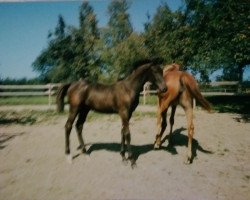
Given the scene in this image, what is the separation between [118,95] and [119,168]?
5.34 feet

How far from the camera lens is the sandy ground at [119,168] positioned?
5.51 meters

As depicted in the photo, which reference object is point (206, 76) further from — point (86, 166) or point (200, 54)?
point (86, 166)

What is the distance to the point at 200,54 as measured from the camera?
18.1 m

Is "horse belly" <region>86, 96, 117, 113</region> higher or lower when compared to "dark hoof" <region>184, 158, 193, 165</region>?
higher

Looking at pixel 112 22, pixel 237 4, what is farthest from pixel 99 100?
pixel 112 22

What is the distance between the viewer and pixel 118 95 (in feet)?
24.1

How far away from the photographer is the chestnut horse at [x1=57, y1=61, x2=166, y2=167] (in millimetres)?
7172

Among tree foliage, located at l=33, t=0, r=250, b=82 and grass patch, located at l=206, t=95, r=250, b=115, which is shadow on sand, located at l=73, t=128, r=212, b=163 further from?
grass patch, located at l=206, t=95, r=250, b=115

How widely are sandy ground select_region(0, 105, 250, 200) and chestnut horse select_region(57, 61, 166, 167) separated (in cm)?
58

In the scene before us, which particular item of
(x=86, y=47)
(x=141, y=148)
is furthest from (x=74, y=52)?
(x=141, y=148)

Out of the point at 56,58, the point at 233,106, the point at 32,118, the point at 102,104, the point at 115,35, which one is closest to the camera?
the point at 102,104

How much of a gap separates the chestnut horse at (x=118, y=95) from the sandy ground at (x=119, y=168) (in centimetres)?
58

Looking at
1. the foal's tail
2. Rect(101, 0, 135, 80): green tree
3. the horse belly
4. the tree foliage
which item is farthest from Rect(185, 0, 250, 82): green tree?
Rect(101, 0, 135, 80): green tree

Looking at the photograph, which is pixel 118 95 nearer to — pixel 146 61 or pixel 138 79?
pixel 138 79
